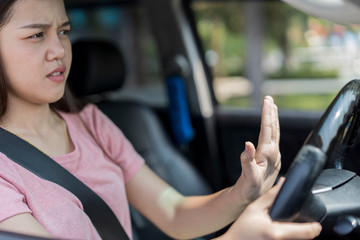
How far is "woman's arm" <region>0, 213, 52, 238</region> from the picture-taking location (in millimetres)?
1002

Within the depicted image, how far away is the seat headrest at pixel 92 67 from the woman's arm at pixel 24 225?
0.93 metres

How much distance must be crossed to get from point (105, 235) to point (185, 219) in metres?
0.22

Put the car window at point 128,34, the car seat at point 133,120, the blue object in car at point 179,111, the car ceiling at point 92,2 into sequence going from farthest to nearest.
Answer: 1. the car window at point 128,34
2. the car ceiling at point 92,2
3. the blue object in car at point 179,111
4. the car seat at point 133,120

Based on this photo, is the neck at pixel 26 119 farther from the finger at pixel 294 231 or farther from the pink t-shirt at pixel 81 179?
the finger at pixel 294 231

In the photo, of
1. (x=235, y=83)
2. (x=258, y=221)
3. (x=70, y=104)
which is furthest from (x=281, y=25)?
(x=258, y=221)

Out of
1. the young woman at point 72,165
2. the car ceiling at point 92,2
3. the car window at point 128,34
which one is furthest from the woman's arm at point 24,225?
the car ceiling at point 92,2

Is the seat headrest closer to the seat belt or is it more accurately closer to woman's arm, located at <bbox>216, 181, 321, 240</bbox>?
the seat belt

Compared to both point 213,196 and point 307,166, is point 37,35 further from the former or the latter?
point 307,166

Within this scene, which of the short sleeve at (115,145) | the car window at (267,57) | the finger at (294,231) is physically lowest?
the car window at (267,57)

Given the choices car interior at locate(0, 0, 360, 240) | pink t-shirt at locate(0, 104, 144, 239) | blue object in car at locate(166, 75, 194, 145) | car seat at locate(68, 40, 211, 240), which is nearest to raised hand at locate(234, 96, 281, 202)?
car interior at locate(0, 0, 360, 240)

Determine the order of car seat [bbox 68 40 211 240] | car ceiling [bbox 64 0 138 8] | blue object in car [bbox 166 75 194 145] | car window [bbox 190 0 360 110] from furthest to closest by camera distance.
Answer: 1. car window [bbox 190 0 360 110]
2. car ceiling [bbox 64 0 138 8]
3. blue object in car [bbox 166 75 194 145]
4. car seat [bbox 68 40 211 240]

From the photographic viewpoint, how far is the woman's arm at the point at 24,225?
1.00m

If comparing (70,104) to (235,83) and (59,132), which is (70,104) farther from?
(235,83)

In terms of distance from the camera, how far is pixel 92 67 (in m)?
1.97
